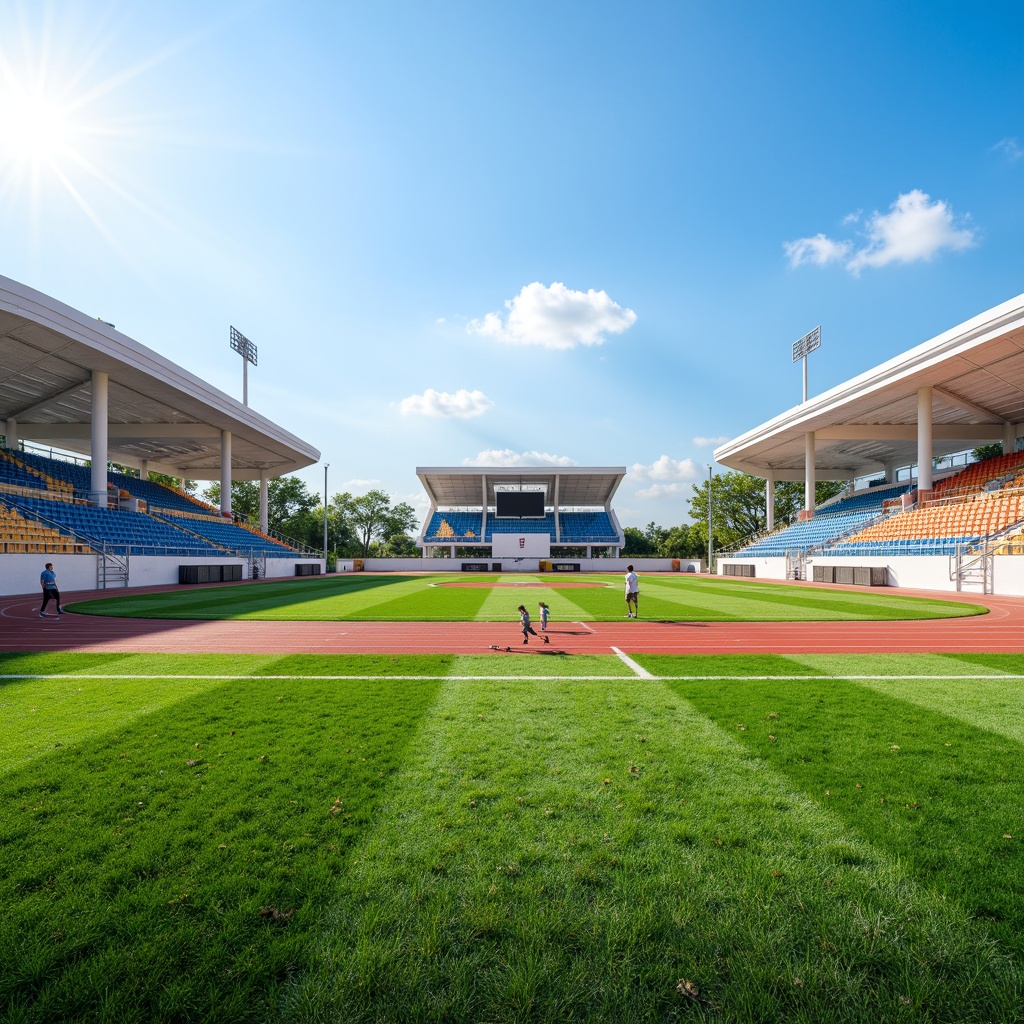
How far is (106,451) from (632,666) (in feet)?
125

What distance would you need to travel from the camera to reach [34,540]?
23.5 meters

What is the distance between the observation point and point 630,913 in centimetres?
298

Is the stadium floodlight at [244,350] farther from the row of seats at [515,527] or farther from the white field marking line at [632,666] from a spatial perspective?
the white field marking line at [632,666]

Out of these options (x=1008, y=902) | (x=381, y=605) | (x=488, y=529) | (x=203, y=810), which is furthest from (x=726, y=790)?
(x=488, y=529)

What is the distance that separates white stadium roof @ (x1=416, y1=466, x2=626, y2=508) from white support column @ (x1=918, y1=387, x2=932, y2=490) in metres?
33.3

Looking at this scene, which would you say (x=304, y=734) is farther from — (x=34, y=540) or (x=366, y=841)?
(x=34, y=540)

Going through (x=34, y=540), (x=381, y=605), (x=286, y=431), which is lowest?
(x=381, y=605)

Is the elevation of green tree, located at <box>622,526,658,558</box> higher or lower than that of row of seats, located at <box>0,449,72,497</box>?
lower

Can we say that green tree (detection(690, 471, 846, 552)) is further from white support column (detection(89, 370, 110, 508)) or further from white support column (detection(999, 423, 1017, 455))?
white support column (detection(89, 370, 110, 508))

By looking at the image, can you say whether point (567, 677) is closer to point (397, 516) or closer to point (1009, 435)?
point (1009, 435)

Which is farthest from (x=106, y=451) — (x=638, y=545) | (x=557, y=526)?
(x=638, y=545)

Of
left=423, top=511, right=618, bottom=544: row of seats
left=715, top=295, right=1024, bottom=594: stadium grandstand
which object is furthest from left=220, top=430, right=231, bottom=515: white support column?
left=715, top=295, right=1024, bottom=594: stadium grandstand

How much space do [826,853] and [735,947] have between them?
Answer: 1.27 meters

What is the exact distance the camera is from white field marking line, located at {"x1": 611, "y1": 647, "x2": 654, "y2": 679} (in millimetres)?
8711
